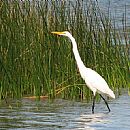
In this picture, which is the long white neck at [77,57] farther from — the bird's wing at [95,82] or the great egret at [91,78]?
the bird's wing at [95,82]

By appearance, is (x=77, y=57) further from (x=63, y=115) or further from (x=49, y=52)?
(x=63, y=115)

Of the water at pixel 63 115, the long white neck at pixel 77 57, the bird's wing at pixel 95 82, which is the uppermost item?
the long white neck at pixel 77 57

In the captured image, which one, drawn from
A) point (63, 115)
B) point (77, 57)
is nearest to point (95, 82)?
point (77, 57)

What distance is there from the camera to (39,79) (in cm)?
1087

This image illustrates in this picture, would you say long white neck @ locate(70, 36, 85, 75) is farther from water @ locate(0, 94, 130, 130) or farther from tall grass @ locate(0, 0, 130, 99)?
water @ locate(0, 94, 130, 130)

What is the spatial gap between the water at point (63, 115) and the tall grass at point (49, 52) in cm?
30

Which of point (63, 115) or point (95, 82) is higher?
point (95, 82)

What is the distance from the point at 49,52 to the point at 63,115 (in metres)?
→ 1.67

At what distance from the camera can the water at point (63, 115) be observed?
8898mm

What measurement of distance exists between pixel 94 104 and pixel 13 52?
5.19ft

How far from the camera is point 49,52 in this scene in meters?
11.1

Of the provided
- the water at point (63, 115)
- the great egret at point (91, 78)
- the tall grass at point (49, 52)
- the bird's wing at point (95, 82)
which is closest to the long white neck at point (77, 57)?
the great egret at point (91, 78)

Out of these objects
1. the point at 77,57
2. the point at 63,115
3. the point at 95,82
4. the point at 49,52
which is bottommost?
the point at 63,115

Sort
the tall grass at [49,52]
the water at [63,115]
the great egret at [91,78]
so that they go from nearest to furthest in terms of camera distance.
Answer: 1. the water at [63,115]
2. the great egret at [91,78]
3. the tall grass at [49,52]
